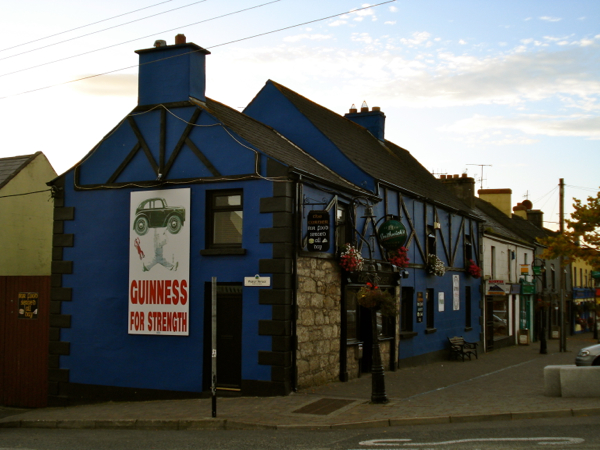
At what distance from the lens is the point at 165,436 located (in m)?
10.8

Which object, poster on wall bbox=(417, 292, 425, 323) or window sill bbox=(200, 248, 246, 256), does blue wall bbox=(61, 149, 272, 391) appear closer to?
window sill bbox=(200, 248, 246, 256)

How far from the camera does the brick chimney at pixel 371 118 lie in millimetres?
26719

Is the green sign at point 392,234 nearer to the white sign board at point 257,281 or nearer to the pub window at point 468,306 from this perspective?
the white sign board at point 257,281

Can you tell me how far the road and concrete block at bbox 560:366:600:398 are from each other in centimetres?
192

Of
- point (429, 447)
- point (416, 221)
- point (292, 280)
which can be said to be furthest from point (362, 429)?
point (416, 221)

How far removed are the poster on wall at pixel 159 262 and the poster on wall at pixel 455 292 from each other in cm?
1386

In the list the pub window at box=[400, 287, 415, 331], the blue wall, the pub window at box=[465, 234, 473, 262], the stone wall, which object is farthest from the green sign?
the pub window at box=[465, 234, 473, 262]

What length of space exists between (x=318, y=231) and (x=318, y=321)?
2203 mm

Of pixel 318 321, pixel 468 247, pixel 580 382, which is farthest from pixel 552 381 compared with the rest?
pixel 468 247

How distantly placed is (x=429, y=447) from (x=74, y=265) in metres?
10.8

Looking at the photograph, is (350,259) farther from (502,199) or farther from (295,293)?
(502,199)

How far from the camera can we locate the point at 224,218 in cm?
1513

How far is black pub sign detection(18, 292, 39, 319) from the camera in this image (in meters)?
17.5

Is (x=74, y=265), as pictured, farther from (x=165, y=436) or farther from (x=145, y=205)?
(x=165, y=436)
